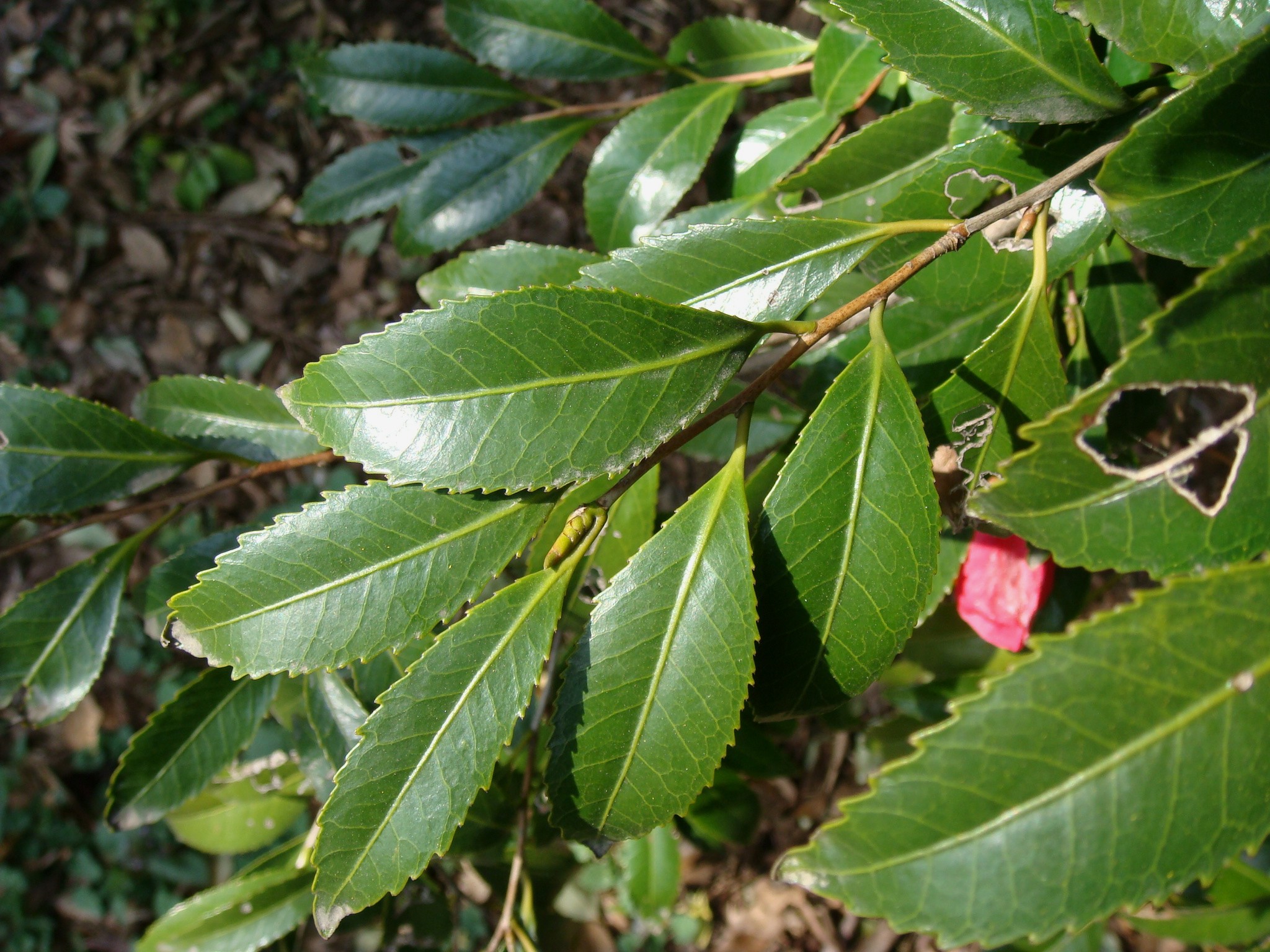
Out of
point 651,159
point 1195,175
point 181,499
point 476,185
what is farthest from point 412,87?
point 1195,175

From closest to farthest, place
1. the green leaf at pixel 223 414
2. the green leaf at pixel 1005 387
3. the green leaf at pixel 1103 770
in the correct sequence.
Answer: the green leaf at pixel 1103 770, the green leaf at pixel 1005 387, the green leaf at pixel 223 414

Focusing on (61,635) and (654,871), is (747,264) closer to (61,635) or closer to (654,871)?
(61,635)

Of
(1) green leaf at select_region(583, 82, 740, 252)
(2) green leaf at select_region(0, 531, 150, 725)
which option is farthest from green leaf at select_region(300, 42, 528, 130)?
(2) green leaf at select_region(0, 531, 150, 725)

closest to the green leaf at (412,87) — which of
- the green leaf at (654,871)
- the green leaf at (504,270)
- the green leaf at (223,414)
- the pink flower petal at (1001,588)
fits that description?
the green leaf at (504,270)

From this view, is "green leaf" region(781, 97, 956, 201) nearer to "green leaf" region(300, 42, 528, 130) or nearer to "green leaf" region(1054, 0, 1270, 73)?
"green leaf" region(1054, 0, 1270, 73)

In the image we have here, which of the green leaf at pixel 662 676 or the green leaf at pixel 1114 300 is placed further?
the green leaf at pixel 1114 300

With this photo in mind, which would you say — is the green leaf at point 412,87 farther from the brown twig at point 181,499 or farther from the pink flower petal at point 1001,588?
the pink flower petal at point 1001,588
